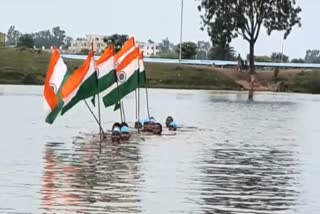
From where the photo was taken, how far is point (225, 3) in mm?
116312

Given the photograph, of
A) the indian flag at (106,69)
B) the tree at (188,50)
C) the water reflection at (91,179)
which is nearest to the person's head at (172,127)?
the indian flag at (106,69)

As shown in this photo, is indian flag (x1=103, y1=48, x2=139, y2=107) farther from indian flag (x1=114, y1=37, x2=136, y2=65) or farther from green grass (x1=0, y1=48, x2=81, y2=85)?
green grass (x1=0, y1=48, x2=81, y2=85)

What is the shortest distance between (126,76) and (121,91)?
1023mm

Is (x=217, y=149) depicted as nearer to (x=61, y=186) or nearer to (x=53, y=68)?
(x=53, y=68)

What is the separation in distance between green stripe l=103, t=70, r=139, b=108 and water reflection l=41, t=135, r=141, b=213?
520 centimetres

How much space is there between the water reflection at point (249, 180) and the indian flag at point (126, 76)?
609 cm

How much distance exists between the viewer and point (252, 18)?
115 meters

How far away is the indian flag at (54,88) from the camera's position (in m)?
35.3

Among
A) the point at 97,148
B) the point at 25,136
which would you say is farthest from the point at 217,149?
the point at 25,136

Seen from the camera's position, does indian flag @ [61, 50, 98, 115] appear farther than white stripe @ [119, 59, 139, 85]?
No

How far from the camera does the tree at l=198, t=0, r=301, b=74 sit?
11388 cm

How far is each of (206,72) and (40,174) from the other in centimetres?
8719

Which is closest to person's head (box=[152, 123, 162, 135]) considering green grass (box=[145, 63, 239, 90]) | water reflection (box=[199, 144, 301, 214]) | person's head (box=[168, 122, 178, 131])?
person's head (box=[168, 122, 178, 131])

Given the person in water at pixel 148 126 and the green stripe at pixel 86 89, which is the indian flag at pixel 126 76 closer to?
the person in water at pixel 148 126
